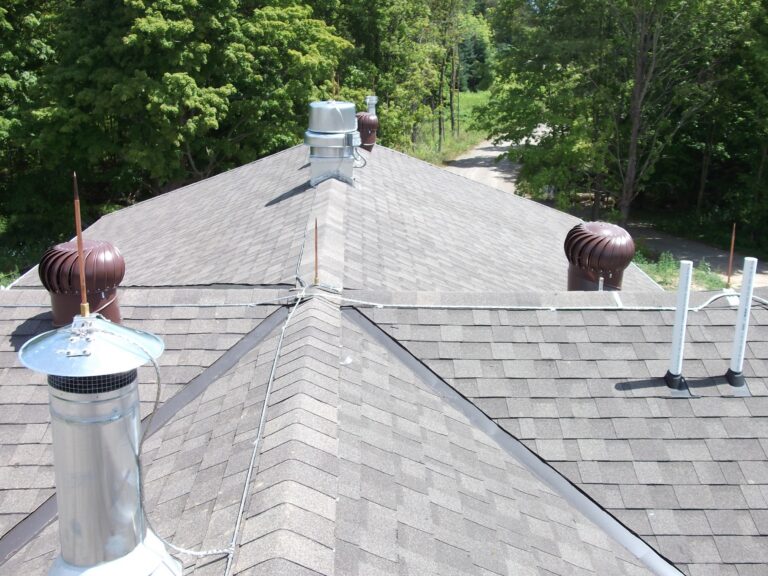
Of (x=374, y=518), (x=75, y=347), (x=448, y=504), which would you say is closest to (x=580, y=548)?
(x=448, y=504)

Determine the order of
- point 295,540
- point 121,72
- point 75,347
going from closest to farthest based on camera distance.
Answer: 1. point 75,347
2. point 295,540
3. point 121,72

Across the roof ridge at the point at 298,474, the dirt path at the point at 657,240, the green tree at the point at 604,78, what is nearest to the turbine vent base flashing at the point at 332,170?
the roof ridge at the point at 298,474

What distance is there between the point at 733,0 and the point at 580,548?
2761 cm

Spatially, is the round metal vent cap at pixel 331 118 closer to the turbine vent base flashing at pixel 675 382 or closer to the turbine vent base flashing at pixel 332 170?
the turbine vent base flashing at pixel 332 170

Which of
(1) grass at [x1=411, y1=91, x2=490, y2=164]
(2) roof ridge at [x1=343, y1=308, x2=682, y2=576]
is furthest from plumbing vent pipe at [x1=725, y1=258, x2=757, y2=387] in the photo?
(1) grass at [x1=411, y1=91, x2=490, y2=164]

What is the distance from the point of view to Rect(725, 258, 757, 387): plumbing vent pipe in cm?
632

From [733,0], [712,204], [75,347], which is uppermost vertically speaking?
[733,0]

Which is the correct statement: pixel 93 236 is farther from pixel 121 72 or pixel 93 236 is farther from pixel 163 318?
pixel 121 72

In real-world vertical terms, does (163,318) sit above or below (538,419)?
above

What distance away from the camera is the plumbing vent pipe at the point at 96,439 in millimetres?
3195

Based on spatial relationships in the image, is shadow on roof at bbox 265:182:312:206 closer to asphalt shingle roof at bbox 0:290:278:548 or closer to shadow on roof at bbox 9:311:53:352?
asphalt shingle roof at bbox 0:290:278:548

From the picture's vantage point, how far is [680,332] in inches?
253

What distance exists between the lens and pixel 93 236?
1509 cm

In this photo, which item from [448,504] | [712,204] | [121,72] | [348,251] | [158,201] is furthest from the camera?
[712,204]
